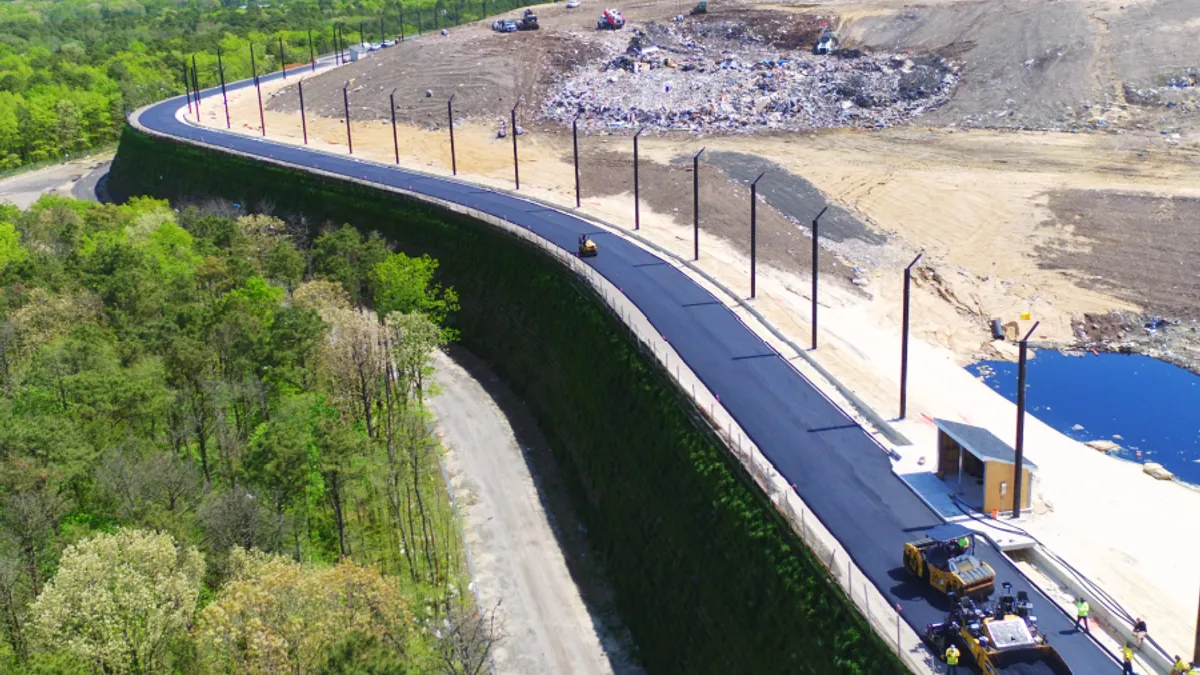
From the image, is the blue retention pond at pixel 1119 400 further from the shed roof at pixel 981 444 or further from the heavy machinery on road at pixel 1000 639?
the heavy machinery on road at pixel 1000 639

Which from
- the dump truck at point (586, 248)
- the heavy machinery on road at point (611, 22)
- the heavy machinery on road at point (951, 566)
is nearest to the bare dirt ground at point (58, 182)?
the heavy machinery on road at point (611, 22)

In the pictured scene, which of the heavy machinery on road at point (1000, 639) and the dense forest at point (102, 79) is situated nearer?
the heavy machinery on road at point (1000, 639)

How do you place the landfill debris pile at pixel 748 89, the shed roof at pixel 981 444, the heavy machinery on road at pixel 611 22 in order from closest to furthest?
the shed roof at pixel 981 444, the landfill debris pile at pixel 748 89, the heavy machinery on road at pixel 611 22

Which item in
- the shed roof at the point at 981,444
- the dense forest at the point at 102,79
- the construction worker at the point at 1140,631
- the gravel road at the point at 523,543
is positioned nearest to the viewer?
the construction worker at the point at 1140,631

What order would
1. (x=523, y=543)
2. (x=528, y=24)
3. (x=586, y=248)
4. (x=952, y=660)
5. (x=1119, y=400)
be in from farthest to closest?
(x=528, y=24)
(x=586, y=248)
(x=1119, y=400)
(x=523, y=543)
(x=952, y=660)

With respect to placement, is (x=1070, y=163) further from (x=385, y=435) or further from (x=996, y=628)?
(x=996, y=628)

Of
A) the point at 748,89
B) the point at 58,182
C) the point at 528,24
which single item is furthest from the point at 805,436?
the point at 58,182

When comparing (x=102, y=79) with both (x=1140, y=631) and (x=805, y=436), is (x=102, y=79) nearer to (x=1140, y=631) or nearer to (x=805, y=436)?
(x=805, y=436)

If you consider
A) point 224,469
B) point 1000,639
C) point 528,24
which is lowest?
point 224,469
